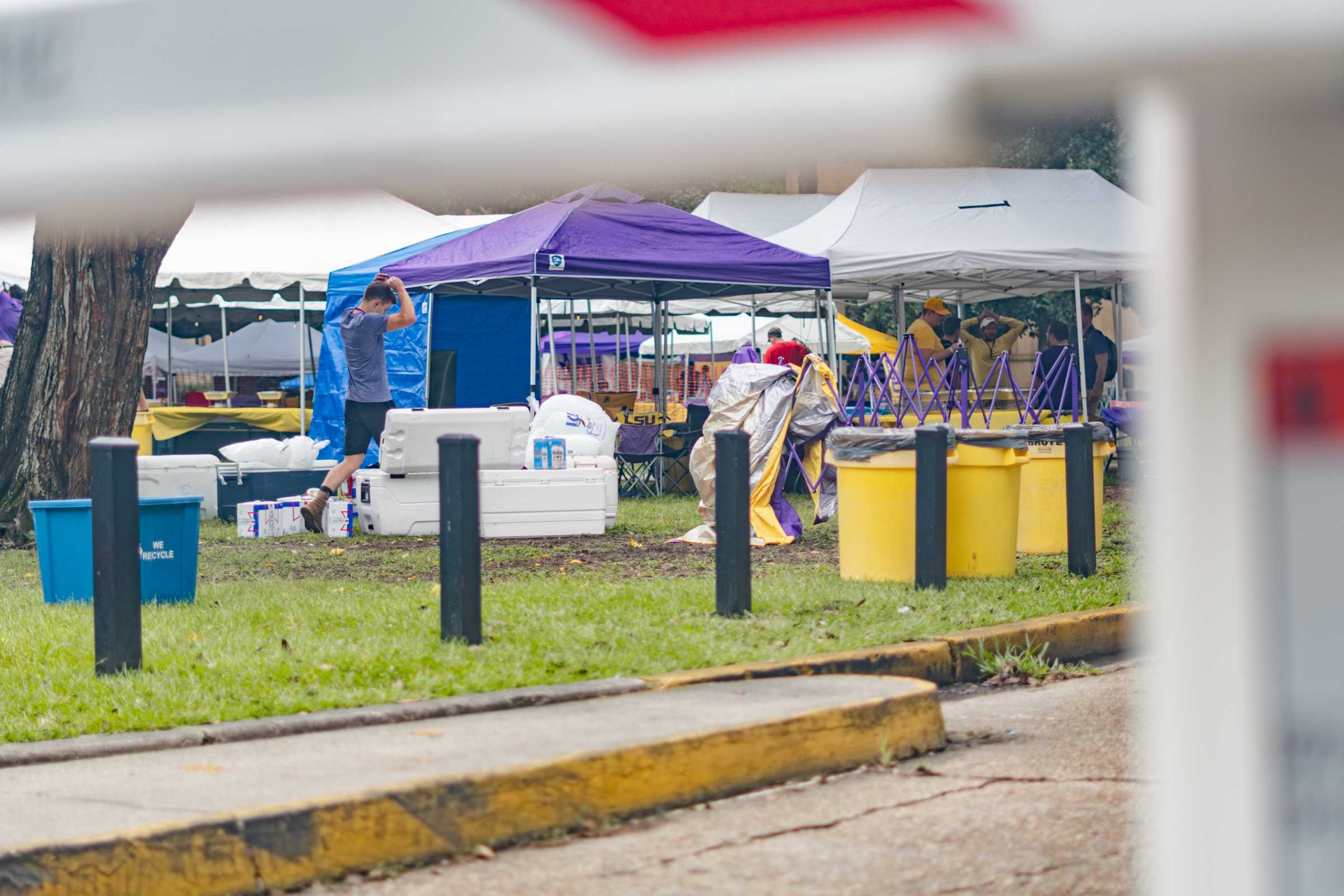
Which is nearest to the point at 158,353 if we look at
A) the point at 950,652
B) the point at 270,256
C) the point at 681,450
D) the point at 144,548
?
the point at 270,256

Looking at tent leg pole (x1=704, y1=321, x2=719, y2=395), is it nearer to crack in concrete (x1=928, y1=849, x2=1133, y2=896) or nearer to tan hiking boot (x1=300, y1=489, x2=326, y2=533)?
tan hiking boot (x1=300, y1=489, x2=326, y2=533)

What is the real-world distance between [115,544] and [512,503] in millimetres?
5731

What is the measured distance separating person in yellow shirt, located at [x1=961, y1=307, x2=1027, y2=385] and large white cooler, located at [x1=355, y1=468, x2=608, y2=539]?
4744 mm

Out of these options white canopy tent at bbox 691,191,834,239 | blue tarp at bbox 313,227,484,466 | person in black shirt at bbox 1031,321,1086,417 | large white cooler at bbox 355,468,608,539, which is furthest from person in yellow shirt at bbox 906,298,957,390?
white canopy tent at bbox 691,191,834,239

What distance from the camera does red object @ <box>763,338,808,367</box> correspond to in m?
10.6

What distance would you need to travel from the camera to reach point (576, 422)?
1262cm

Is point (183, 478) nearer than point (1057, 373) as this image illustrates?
Yes

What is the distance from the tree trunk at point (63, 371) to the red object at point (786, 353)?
432 centimetres

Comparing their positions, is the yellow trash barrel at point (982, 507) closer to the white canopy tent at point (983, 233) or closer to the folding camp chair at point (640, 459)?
the folding camp chair at point (640, 459)

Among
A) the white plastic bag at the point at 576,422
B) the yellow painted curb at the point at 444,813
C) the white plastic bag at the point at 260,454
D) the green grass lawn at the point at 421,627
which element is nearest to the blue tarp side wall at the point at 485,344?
the white plastic bag at the point at 260,454

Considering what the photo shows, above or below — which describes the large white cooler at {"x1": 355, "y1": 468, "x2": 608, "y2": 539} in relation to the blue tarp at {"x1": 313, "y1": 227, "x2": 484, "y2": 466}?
below

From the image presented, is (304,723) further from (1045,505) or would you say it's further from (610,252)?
(610,252)

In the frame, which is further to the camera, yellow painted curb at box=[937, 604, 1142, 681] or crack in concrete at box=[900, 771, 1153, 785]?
yellow painted curb at box=[937, 604, 1142, 681]

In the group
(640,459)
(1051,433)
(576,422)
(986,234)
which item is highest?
(986,234)
